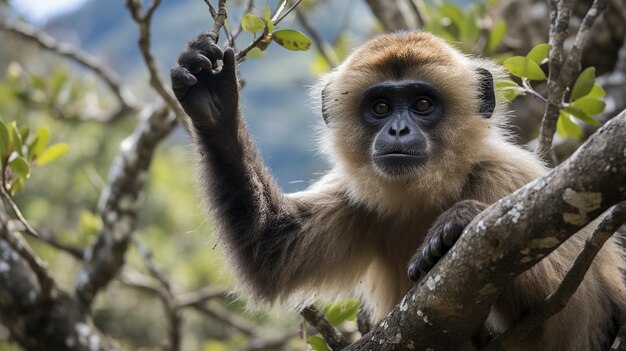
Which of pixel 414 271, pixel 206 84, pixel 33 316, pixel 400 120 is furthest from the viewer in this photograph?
pixel 33 316

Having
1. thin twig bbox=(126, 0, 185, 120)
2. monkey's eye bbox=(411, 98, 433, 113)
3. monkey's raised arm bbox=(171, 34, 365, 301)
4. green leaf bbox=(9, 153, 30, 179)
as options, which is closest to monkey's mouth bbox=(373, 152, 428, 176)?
monkey's eye bbox=(411, 98, 433, 113)

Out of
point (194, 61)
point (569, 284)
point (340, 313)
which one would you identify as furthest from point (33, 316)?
point (569, 284)

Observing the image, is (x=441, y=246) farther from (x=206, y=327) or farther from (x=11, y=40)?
(x=11, y=40)

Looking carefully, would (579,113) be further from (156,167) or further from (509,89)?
(156,167)

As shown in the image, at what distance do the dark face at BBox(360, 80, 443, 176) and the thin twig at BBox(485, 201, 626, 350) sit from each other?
149 centimetres

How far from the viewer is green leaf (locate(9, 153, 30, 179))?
525 cm

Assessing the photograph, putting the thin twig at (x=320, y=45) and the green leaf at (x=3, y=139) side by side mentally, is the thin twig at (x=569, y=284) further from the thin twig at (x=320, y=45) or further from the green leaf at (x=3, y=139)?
the thin twig at (x=320, y=45)

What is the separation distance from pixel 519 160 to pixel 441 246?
5.84ft

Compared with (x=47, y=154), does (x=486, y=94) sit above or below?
below

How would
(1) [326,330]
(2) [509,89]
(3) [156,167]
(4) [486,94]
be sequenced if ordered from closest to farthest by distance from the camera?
(1) [326,330] < (2) [509,89] < (4) [486,94] < (3) [156,167]

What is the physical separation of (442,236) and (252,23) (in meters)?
1.72

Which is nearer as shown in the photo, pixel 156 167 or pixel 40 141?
pixel 40 141

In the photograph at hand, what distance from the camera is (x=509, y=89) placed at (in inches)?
225

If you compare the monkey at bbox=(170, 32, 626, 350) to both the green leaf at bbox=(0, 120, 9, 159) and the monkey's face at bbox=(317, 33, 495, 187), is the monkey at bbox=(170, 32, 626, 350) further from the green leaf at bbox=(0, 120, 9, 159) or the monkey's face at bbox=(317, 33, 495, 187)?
the green leaf at bbox=(0, 120, 9, 159)
